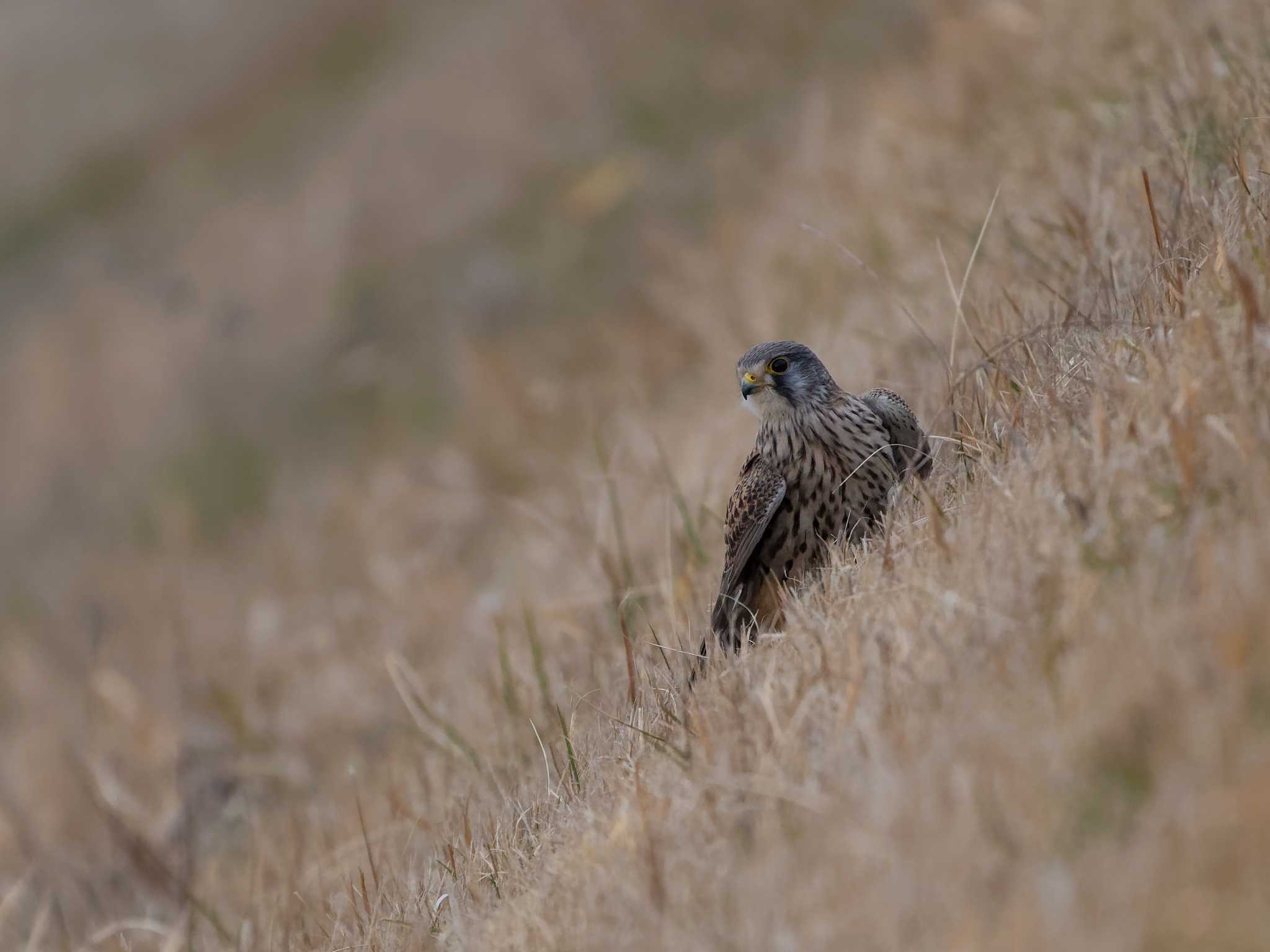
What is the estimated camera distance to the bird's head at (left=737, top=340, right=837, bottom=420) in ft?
11.5

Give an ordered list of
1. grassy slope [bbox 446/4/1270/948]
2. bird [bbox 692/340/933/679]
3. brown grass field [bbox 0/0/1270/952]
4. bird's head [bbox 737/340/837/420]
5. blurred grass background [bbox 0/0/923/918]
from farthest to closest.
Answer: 1. blurred grass background [bbox 0/0/923/918]
2. bird's head [bbox 737/340/837/420]
3. bird [bbox 692/340/933/679]
4. brown grass field [bbox 0/0/1270/952]
5. grassy slope [bbox 446/4/1270/948]

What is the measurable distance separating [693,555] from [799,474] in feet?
3.12

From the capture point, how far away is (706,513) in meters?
4.54

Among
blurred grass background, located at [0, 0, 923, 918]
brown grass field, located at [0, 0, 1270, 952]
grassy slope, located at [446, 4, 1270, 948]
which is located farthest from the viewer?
blurred grass background, located at [0, 0, 923, 918]

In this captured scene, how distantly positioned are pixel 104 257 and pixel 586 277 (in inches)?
268

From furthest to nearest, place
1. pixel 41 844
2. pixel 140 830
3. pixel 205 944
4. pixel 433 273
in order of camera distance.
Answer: pixel 433 273, pixel 41 844, pixel 140 830, pixel 205 944

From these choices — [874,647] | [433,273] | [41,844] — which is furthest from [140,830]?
[433,273]

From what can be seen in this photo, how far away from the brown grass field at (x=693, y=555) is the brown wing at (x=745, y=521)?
197 millimetres

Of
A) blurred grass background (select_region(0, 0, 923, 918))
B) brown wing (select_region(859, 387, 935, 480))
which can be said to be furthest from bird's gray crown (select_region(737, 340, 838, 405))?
blurred grass background (select_region(0, 0, 923, 918))

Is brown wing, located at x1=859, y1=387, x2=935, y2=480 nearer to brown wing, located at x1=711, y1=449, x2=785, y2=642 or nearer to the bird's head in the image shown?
the bird's head

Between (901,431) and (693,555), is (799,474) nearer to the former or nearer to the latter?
(901,431)

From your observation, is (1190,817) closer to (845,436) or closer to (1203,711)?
(1203,711)

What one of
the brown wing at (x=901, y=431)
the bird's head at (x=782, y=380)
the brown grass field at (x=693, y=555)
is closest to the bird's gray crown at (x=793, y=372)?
the bird's head at (x=782, y=380)

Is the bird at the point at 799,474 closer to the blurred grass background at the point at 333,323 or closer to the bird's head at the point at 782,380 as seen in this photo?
the bird's head at the point at 782,380
